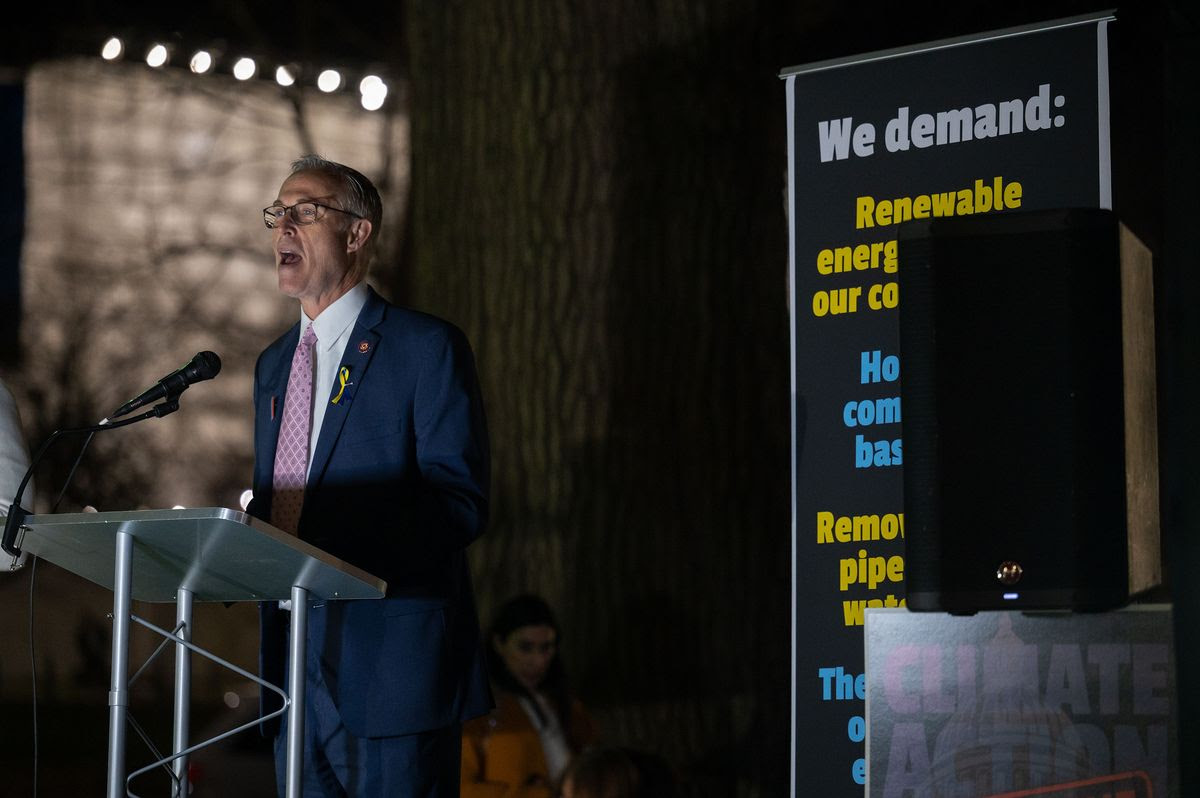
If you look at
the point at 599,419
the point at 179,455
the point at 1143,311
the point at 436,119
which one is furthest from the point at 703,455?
the point at 179,455

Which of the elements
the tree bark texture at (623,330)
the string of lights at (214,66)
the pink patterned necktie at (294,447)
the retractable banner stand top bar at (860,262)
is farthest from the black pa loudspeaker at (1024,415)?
the string of lights at (214,66)

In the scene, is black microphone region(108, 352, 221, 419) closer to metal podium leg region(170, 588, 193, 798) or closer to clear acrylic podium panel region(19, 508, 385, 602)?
clear acrylic podium panel region(19, 508, 385, 602)

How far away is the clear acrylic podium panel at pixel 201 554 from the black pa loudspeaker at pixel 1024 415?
0.90 metres

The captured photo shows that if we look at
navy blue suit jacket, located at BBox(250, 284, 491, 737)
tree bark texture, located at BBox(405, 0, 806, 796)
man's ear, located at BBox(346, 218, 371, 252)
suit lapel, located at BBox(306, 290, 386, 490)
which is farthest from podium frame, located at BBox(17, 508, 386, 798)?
tree bark texture, located at BBox(405, 0, 806, 796)

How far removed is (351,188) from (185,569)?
0.78m

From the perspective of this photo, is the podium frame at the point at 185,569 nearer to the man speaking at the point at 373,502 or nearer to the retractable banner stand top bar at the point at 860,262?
the man speaking at the point at 373,502

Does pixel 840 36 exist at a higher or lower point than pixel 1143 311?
higher

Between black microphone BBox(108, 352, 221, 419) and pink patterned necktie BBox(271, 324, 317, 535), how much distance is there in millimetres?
277

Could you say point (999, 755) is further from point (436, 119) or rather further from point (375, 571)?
point (436, 119)

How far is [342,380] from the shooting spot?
2.42m

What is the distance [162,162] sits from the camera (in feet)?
21.3

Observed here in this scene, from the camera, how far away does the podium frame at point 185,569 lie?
1895 mm

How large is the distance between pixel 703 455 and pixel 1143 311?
177 cm

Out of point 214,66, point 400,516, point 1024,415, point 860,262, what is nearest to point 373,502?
point 400,516
